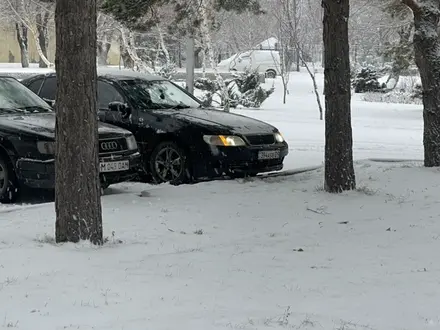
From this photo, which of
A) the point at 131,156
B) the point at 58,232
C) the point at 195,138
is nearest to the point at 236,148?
the point at 195,138

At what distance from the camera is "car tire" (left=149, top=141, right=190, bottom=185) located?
8.64 meters

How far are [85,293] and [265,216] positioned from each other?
10.6 feet

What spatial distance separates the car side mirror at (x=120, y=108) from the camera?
9.00m

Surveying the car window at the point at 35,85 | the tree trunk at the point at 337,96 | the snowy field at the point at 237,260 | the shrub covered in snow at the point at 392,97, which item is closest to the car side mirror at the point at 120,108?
the snowy field at the point at 237,260

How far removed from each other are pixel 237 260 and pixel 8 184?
11.8 feet

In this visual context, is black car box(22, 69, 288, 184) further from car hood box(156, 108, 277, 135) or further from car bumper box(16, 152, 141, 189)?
car bumper box(16, 152, 141, 189)

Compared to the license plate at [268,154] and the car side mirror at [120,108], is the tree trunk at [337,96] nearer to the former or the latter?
the license plate at [268,154]

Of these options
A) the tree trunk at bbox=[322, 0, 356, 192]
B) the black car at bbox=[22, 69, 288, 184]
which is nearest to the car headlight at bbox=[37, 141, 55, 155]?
the black car at bbox=[22, 69, 288, 184]

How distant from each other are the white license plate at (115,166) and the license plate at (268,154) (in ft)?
6.11

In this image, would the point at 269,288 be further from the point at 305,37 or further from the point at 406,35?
the point at 305,37

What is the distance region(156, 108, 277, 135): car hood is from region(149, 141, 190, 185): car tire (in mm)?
435

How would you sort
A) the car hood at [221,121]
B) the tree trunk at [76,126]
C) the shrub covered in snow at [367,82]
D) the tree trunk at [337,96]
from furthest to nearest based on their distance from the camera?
the shrub covered in snow at [367,82], the car hood at [221,121], the tree trunk at [337,96], the tree trunk at [76,126]

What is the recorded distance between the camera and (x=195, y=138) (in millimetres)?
8508

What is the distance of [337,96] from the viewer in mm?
7945
